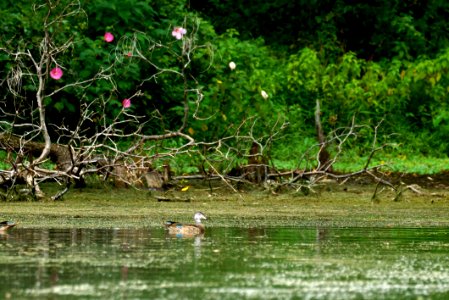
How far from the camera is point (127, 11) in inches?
A: 568

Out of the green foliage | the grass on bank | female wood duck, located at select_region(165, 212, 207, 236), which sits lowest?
the grass on bank

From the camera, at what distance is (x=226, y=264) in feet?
23.9

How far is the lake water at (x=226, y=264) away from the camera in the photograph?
20.5 ft

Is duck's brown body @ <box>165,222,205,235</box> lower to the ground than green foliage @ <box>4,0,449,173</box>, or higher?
lower

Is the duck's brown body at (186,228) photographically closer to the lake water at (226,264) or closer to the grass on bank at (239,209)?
the lake water at (226,264)

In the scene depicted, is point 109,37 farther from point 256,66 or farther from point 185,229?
point 185,229

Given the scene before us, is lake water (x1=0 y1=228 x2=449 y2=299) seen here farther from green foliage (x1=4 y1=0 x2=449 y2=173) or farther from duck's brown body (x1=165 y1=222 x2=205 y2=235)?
green foliage (x1=4 y1=0 x2=449 y2=173)

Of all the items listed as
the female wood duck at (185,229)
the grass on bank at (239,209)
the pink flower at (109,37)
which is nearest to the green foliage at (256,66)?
the pink flower at (109,37)

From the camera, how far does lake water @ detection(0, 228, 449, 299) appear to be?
20.5 feet

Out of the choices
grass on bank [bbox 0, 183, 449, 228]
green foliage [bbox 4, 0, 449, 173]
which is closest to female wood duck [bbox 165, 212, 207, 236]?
grass on bank [bbox 0, 183, 449, 228]

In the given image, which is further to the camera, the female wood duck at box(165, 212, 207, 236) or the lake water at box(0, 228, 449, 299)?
the female wood duck at box(165, 212, 207, 236)

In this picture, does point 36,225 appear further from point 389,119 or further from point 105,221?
point 389,119

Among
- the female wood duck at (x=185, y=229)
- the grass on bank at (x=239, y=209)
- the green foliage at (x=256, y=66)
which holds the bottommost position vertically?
the grass on bank at (x=239, y=209)

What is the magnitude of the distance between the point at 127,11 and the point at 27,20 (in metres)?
1.17
